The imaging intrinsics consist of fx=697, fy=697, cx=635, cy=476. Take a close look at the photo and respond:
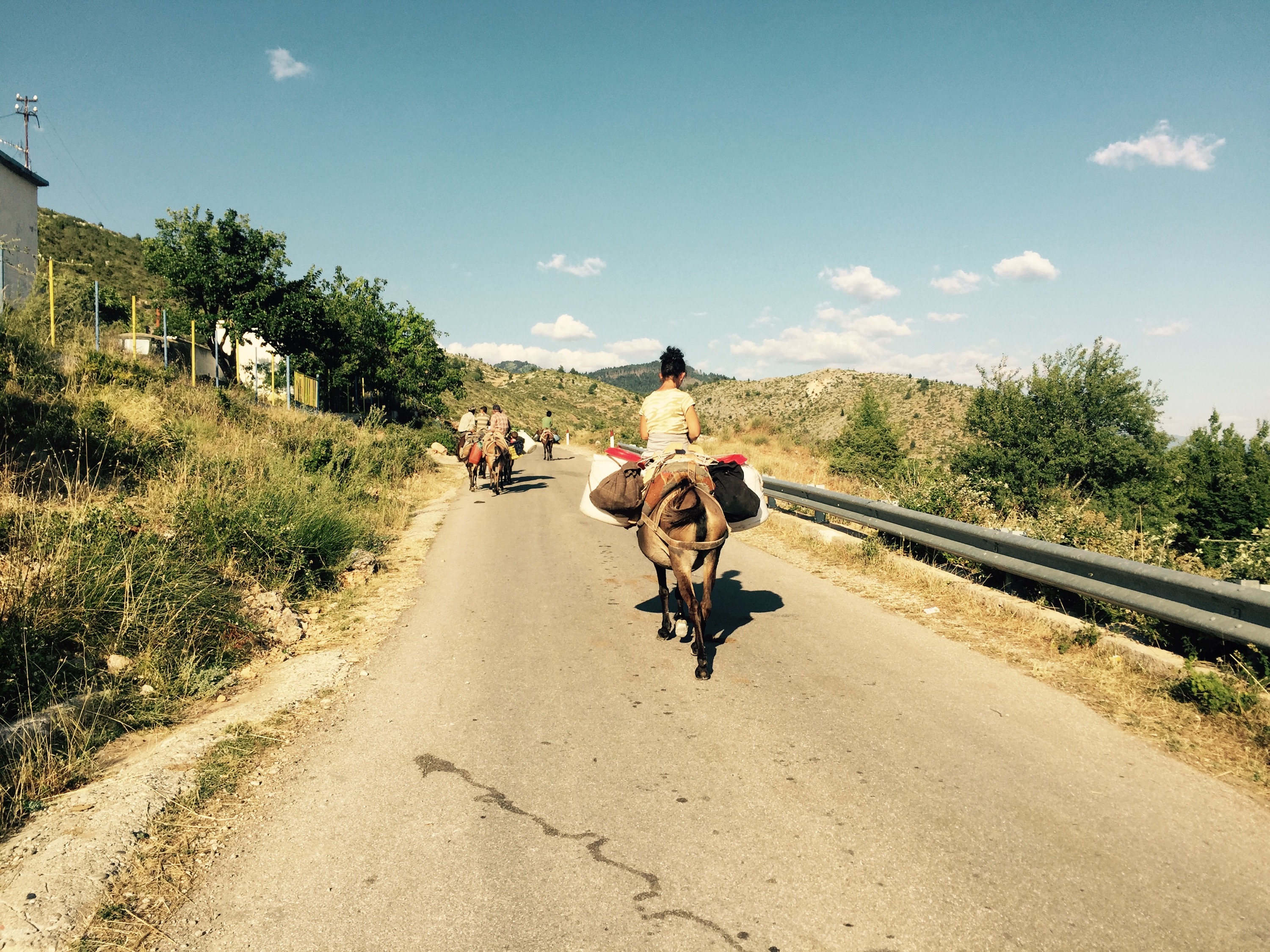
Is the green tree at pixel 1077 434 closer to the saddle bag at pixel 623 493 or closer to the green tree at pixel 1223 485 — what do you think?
the green tree at pixel 1223 485

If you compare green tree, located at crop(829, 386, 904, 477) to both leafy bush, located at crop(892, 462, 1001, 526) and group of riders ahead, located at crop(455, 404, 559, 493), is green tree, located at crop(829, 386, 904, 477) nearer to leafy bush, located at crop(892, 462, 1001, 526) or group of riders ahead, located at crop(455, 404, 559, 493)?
group of riders ahead, located at crop(455, 404, 559, 493)

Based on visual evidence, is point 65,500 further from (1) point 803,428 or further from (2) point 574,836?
(1) point 803,428

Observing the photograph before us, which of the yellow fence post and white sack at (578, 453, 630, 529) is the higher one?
the yellow fence post

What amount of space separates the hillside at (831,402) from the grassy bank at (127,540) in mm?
39530

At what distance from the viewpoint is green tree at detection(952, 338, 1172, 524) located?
2775 cm

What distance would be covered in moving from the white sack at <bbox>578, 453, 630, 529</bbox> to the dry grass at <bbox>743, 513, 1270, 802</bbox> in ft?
11.0

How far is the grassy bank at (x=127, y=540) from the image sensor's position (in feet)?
15.3

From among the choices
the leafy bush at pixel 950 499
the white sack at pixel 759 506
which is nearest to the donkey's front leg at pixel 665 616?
the white sack at pixel 759 506

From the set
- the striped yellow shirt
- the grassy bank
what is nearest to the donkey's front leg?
the striped yellow shirt

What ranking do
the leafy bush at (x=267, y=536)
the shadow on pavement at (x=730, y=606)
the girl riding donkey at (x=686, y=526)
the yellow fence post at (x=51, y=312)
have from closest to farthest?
the girl riding donkey at (x=686, y=526) < the shadow on pavement at (x=730, y=606) < the leafy bush at (x=267, y=536) < the yellow fence post at (x=51, y=312)

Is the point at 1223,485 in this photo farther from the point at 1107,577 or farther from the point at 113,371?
the point at 113,371

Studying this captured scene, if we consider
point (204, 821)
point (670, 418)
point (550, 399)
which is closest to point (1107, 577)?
point (670, 418)

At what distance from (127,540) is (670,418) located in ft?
17.2

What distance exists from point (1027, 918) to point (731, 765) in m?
1.67
